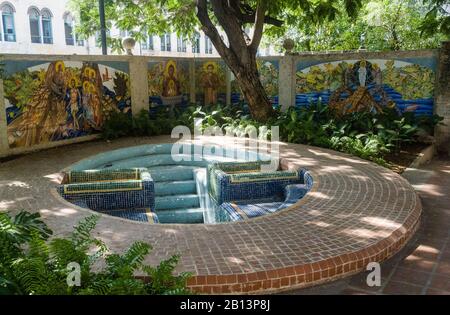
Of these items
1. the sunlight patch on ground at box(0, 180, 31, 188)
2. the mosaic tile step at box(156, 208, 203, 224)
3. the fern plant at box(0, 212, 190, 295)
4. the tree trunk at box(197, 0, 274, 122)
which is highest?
the tree trunk at box(197, 0, 274, 122)

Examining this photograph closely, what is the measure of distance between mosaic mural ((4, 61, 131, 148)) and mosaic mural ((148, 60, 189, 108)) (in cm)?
108

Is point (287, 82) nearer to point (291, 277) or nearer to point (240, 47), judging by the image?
point (240, 47)

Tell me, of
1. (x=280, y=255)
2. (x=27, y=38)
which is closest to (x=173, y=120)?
(x=280, y=255)

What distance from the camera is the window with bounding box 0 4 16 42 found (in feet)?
82.0

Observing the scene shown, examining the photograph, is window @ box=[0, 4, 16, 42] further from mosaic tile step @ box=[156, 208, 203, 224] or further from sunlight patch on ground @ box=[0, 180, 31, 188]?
mosaic tile step @ box=[156, 208, 203, 224]

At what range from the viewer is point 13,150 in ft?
30.2

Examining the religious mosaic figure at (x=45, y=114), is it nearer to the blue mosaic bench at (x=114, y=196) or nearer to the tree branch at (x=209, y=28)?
the blue mosaic bench at (x=114, y=196)

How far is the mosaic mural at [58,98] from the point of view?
9156 mm

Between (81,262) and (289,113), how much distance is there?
9326mm

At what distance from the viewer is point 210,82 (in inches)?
579

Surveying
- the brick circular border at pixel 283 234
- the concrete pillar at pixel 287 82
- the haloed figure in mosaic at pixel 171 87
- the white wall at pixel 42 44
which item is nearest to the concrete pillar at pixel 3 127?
the brick circular border at pixel 283 234

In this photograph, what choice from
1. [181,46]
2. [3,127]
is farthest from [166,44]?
[3,127]

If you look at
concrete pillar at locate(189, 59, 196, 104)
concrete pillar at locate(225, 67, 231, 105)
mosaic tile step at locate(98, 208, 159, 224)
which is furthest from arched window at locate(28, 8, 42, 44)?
mosaic tile step at locate(98, 208, 159, 224)

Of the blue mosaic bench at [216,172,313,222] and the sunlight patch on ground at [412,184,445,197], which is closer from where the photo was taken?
the blue mosaic bench at [216,172,313,222]
